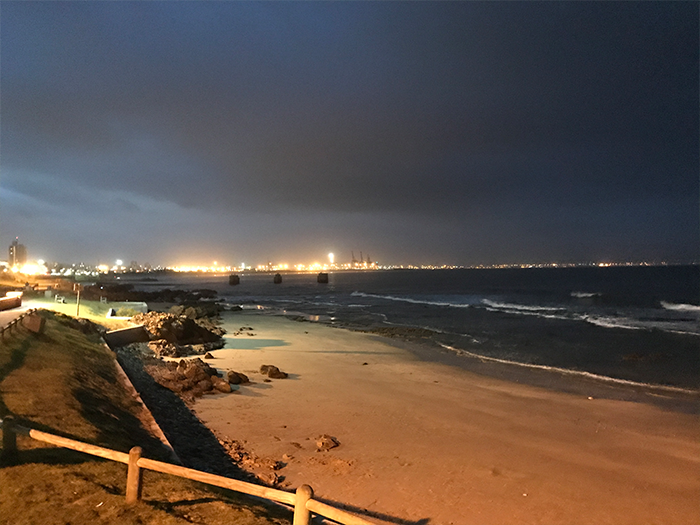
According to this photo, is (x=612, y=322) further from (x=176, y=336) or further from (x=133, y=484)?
(x=133, y=484)

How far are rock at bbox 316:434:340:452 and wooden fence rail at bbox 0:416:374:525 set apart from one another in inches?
207

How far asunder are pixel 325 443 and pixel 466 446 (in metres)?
3.53

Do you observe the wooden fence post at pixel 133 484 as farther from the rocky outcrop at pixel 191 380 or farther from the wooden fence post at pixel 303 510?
the rocky outcrop at pixel 191 380

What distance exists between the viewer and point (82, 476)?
19.9 feet

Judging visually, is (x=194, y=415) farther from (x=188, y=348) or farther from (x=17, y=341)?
(x=188, y=348)

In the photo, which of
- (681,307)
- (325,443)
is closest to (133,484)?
(325,443)

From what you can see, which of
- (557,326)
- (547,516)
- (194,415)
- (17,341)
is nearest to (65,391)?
(194,415)

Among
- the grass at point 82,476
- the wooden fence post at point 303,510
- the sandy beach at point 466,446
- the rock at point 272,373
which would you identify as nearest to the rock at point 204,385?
the sandy beach at point 466,446

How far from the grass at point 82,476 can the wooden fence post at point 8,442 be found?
12 centimetres

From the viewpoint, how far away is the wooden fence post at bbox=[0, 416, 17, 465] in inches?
234

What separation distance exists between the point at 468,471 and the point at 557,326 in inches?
1183

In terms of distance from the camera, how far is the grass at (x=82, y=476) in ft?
17.4

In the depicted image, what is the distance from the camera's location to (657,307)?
166 ft

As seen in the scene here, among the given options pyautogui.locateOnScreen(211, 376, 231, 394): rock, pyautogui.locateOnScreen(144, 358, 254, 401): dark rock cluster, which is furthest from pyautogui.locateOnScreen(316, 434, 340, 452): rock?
pyautogui.locateOnScreen(144, 358, 254, 401): dark rock cluster
